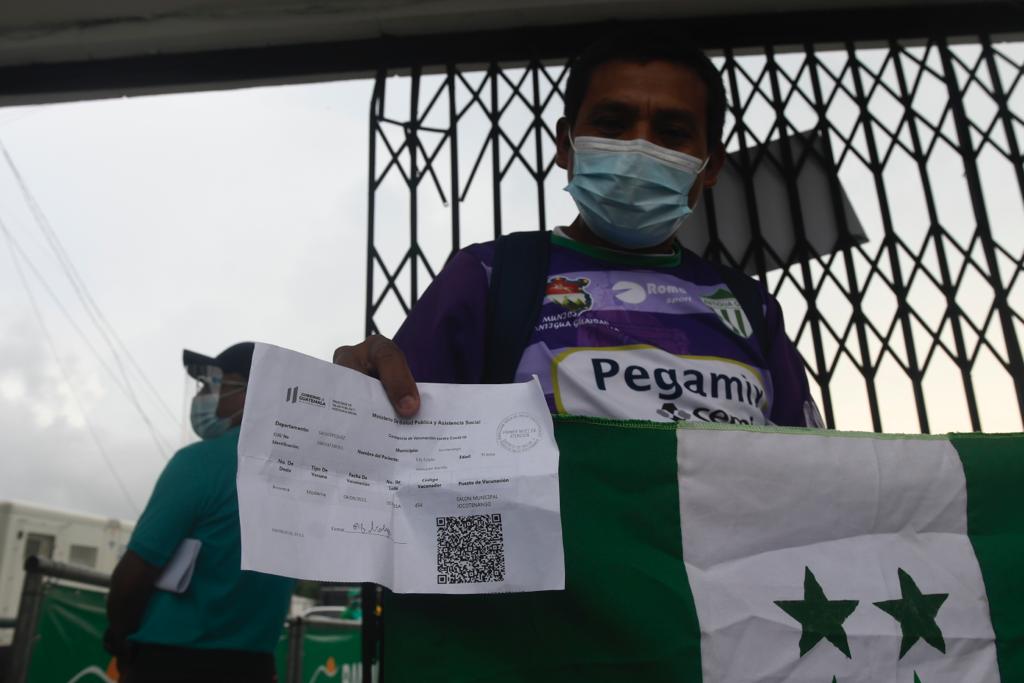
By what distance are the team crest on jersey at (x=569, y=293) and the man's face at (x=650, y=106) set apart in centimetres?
39

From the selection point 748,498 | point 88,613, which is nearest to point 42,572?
point 88,613

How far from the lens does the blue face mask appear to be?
1669mm

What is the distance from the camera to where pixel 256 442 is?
3.38 feet

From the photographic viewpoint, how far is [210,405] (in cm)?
352

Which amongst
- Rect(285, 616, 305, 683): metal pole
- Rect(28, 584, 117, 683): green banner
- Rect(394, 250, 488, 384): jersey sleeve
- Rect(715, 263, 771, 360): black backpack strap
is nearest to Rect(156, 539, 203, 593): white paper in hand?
Rect(28, 584, 117, 683): green banner

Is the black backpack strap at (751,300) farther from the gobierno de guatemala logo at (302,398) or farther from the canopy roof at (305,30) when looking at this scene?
the canopy roof at (305,30)

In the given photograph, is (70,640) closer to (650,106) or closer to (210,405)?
(210,405)

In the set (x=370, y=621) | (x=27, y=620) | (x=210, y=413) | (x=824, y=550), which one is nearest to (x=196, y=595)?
(x=370, y=621)

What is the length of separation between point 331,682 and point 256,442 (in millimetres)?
6201

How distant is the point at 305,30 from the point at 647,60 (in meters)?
1.89

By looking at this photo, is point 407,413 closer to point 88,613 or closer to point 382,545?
point 382,545

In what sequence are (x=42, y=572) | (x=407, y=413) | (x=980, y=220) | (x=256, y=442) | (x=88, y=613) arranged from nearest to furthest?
(x=256, y=442), (x=407, y=413), (x=980, y=220), (x=42, y=572), (x=88, y=613)

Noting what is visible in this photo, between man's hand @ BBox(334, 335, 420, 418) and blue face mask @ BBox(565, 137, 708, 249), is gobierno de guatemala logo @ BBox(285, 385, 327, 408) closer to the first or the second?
man's hand @ BBox(334, 335, 420, 418)

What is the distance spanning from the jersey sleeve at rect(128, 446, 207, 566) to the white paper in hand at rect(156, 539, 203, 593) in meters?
0.03
